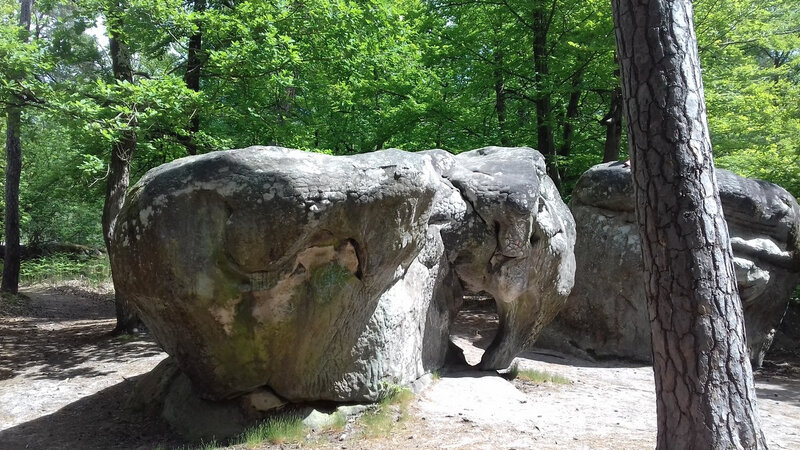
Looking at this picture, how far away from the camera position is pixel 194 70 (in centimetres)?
1068

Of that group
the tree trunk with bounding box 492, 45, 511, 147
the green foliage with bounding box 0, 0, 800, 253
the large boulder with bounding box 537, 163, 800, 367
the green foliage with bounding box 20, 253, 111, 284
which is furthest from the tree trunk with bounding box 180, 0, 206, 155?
the green foliage with bounding box 20, 253, 111, 284

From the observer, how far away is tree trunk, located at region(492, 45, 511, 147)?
14.5m

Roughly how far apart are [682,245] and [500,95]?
497 inches

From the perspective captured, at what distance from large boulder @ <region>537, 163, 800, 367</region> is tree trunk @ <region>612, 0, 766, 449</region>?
7.28 meters

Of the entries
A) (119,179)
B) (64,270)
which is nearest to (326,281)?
(119,179)

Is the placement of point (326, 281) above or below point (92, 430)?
above

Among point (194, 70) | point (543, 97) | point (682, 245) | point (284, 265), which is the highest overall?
point (543, 97)

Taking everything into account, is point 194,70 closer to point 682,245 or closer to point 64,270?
point 682,245

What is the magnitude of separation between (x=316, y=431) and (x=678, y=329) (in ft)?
12.0

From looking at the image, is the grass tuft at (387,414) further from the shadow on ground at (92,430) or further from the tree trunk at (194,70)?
the tree trunk at (194,70)

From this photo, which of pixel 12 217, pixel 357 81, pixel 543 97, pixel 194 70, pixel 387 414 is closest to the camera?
pixel 387 414

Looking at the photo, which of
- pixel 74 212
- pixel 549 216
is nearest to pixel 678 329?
pixel 549 216

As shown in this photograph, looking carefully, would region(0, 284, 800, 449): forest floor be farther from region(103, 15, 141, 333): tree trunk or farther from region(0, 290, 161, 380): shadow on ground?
region(103, 15, 141, 333): tree trunk

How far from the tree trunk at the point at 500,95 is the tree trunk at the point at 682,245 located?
1086 centimetres
